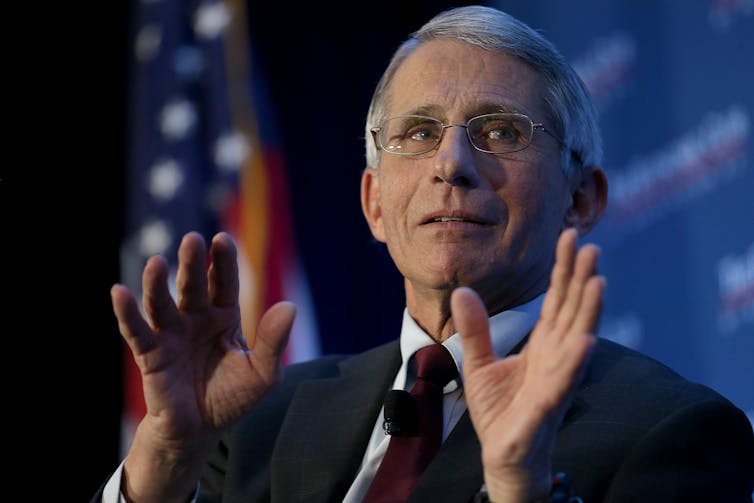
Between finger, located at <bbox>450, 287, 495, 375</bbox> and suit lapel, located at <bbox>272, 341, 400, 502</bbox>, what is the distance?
55 centimetres

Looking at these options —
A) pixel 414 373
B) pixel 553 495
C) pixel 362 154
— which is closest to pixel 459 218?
pixel 414 373

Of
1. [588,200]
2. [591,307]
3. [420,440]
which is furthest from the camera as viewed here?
[588,200]

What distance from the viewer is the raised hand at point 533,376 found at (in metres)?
1.33

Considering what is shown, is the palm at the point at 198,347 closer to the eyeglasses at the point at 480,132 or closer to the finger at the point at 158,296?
the finger at the point at 158,296

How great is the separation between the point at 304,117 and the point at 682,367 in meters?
1.81

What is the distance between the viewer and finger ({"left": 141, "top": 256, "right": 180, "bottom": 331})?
158 cm

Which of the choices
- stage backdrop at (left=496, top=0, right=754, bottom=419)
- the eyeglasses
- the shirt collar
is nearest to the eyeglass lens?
the eyeglasses

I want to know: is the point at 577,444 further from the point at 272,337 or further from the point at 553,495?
the point at 272,337

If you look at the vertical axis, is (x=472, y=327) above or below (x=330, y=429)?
above

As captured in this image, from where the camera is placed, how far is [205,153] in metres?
4.28

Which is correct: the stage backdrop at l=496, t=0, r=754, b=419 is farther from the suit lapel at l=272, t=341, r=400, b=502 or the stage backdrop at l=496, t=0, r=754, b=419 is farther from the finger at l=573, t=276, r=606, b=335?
the finger at l=573, t=276, r=606, b=335

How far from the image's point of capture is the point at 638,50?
3.20m

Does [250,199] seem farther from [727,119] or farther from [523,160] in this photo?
[523,160]

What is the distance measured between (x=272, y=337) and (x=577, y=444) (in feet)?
1.70
